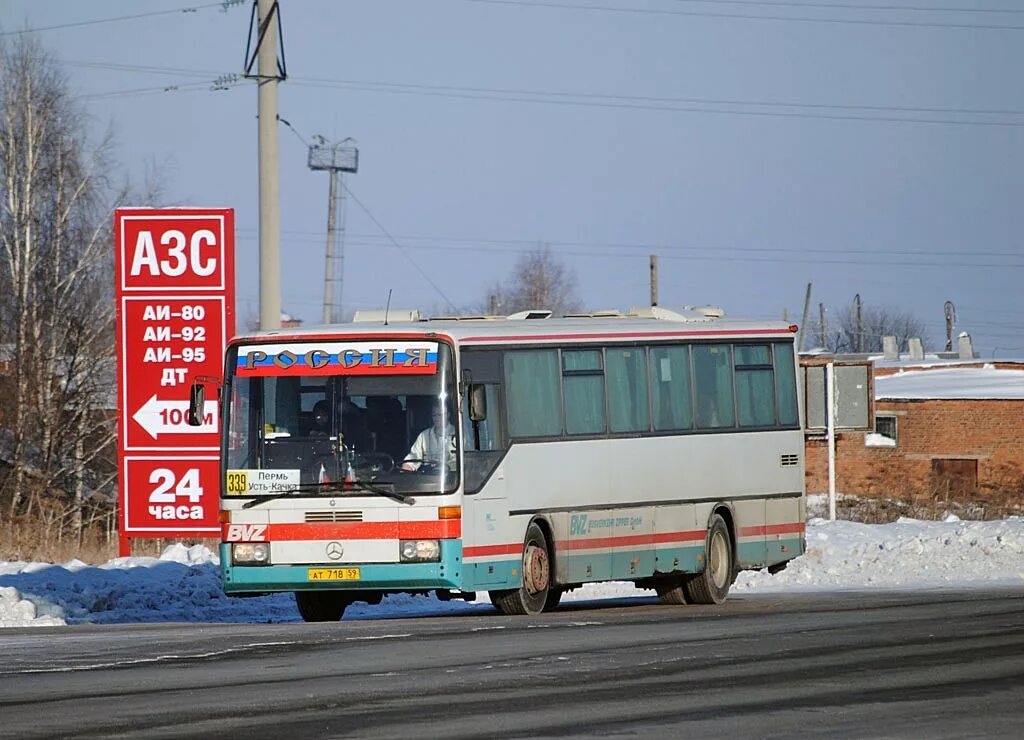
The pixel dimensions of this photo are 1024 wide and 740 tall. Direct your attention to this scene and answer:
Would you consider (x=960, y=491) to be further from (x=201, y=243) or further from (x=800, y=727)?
(x=800, y=727)

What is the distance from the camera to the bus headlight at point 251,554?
1958cm

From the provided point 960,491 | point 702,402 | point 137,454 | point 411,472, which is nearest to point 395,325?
point 411,472

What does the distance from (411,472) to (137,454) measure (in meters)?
7.57

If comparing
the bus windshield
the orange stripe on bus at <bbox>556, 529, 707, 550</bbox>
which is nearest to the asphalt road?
the bus windshield

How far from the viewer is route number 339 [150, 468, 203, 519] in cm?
2606

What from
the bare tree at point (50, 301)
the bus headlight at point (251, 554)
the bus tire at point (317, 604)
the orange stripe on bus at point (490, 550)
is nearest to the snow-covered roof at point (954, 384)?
the bare tree at point (50, 301)

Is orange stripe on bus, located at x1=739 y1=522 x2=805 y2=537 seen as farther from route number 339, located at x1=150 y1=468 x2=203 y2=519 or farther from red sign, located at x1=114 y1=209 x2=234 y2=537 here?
route number 339, located at x1=150 y1=468 x2=203 y2=519

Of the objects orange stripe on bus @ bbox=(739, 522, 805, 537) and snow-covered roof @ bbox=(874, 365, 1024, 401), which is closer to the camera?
orange stripe on bus @ bbox=(739, 522, 805, 537)

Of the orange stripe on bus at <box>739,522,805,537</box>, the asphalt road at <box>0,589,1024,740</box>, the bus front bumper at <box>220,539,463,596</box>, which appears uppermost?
the orange stripe on bus at <box>739,522,805,537</box>

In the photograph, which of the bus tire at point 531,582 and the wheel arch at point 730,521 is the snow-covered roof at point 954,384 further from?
the bus tire at point 531,582

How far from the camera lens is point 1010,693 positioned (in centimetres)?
1207

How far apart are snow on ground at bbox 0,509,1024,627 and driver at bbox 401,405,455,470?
479 cm

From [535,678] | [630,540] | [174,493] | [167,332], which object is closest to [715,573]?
[630,540]

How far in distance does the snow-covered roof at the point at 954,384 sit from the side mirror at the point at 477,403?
49.0 m
